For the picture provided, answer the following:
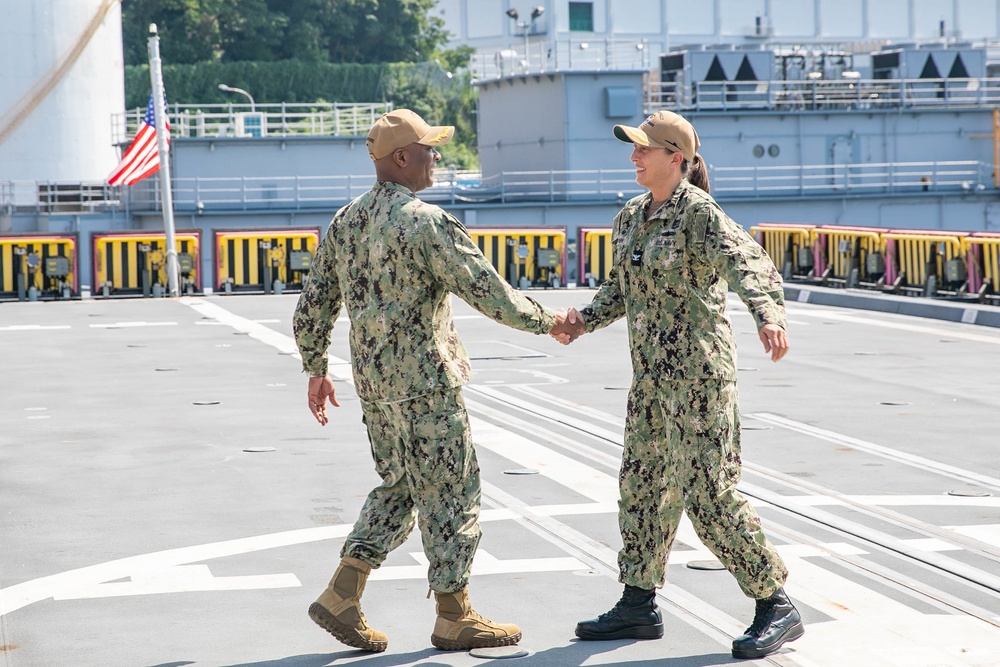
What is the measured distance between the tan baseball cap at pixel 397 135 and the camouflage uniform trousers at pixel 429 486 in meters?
0.93

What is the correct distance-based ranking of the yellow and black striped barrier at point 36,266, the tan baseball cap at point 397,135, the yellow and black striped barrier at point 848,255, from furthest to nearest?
1. the yellow and black striped barrier at point 36,266
2. the yellow and black striped barrier at point 848,255
3. the tan baseball cap at point 397,135

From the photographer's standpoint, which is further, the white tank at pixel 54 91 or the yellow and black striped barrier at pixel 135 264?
the white tank at pixel 54 91

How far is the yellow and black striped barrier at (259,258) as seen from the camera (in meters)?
29.0

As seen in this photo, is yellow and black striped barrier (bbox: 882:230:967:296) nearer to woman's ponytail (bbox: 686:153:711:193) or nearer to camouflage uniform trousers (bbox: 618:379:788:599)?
woman's ponytail (bbox: 686:153:711:193)

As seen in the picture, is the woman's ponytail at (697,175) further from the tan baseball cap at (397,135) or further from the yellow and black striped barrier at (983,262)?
the yellow and black striped barrier at (983,262)

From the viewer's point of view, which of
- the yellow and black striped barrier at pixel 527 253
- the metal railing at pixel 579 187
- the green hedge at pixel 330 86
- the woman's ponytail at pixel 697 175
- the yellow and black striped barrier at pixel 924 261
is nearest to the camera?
the woman's ponytail at pixel 697 175

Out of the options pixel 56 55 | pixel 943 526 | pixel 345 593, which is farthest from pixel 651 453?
pixel 56 55

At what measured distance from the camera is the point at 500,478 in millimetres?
9266

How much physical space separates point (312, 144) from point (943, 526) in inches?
1508

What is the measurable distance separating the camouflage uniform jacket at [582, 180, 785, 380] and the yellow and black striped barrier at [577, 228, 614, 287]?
25.1 meters

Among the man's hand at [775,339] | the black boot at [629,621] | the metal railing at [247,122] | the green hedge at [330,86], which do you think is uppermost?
the green hedge at [330,86]

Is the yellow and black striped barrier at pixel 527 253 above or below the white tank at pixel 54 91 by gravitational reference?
below

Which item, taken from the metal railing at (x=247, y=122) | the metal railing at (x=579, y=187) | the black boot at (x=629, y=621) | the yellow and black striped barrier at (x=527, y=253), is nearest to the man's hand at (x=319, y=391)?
the black boot at (x=629, y=621)

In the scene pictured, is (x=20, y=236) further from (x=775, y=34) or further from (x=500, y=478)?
(x=775, y=34)
